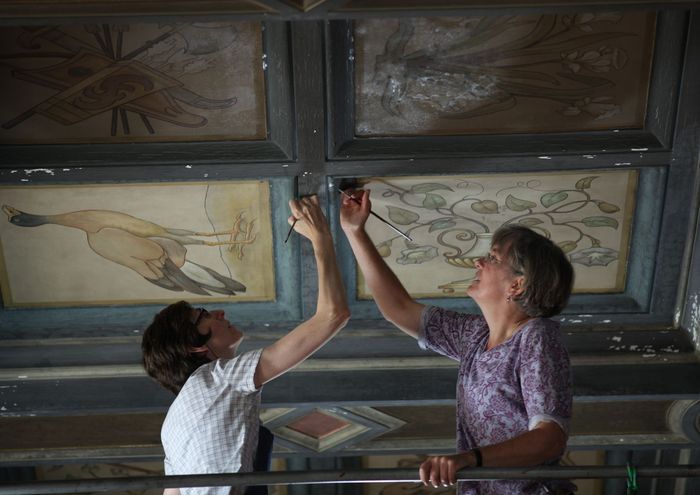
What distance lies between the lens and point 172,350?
7.49 feet

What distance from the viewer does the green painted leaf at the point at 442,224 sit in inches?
127

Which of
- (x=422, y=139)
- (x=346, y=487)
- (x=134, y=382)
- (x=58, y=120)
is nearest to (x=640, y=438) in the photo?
(x=346, y=487)

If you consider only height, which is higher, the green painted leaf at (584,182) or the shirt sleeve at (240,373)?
the green painted leaf at (584,182)

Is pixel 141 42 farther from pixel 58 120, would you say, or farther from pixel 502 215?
pixel 502 215

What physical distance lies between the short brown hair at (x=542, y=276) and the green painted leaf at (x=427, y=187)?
2.98 ft

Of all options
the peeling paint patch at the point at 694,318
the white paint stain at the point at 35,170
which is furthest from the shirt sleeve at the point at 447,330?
the white paint stain at the point at 35,170

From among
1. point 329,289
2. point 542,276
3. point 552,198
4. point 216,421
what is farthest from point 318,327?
point 552,198

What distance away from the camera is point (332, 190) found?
310 centimetres

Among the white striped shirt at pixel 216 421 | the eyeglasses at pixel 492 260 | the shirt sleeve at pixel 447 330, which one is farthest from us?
the shirt sleeve at pixel 447 330

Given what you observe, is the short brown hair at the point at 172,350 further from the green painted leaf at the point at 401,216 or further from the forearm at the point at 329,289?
the green painted leaf at the point at 401,216

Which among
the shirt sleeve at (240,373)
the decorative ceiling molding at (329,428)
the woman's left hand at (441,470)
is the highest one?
the shirt sleeve at (240,373)

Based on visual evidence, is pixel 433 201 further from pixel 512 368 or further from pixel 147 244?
pixel 512 368

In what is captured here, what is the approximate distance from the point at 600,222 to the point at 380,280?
1045 millimetres

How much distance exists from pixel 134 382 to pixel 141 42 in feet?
4.53
